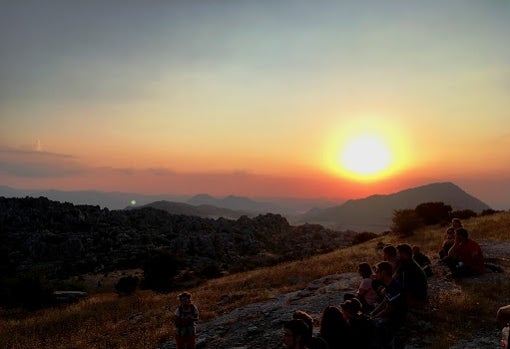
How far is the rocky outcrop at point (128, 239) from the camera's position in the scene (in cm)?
5522

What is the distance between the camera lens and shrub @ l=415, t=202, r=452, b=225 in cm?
4657

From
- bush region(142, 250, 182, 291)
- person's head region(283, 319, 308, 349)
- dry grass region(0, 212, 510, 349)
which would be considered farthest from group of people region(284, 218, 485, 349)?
bush region(142, 250, 182, 291)

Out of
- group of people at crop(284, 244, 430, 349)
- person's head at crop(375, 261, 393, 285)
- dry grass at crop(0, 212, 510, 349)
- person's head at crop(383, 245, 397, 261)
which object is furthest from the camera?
dry grass at crop(0, 212, 510, 349)

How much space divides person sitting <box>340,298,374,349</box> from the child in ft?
17.1

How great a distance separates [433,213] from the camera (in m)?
47.6

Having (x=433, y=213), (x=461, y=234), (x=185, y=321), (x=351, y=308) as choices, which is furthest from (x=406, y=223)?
(x=351, y=308)

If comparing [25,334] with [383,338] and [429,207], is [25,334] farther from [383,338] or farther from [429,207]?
[429,207]

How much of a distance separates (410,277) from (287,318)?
5.31 meters

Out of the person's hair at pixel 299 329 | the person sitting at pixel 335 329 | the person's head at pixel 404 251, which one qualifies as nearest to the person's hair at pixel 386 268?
→ the person's head at pixel 404 251

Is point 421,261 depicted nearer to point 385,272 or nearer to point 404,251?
point 404,251

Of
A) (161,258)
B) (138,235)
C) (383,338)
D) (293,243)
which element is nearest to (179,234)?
(138,235)

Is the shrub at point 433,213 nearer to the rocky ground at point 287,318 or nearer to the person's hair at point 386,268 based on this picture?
the rocky ground at point 287,318

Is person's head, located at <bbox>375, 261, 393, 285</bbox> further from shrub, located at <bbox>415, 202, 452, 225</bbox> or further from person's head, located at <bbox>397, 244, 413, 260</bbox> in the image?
shrub, located at <bbox>415, 202, 452, 225</bbox>

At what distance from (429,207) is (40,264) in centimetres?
5405
